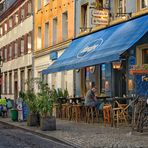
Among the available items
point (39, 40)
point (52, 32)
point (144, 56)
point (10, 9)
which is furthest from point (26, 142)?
point (10, 9)

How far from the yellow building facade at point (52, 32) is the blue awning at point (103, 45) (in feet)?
11.5

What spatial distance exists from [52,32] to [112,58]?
55.2ft

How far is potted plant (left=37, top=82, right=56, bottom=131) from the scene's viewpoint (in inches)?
800

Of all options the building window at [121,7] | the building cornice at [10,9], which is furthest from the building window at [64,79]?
the building cornice at [10,9]

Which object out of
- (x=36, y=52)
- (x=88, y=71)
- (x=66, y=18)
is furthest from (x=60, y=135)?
(x=36, y=52)

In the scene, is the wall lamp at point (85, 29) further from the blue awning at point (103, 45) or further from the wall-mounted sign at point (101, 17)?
the wall-mounted sign at point (101, 17)

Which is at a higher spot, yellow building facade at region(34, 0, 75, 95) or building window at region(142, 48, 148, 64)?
yellow building facade at region(34, 0, 75, 95)

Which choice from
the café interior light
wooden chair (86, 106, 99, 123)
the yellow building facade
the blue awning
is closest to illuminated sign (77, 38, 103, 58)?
the blue awning

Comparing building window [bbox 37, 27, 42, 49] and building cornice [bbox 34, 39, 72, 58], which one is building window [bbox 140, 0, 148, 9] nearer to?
building cornice [bbox 34, 39, 72, 58]

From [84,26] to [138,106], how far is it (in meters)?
13.7

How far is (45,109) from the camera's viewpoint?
20.5 m

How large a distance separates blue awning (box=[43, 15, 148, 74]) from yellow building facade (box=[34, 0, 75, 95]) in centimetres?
351

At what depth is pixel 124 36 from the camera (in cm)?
2186

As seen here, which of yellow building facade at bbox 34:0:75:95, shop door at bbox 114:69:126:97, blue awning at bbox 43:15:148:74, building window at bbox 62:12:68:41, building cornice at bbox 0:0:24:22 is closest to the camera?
blue awning at bbox 43:15:148:74
